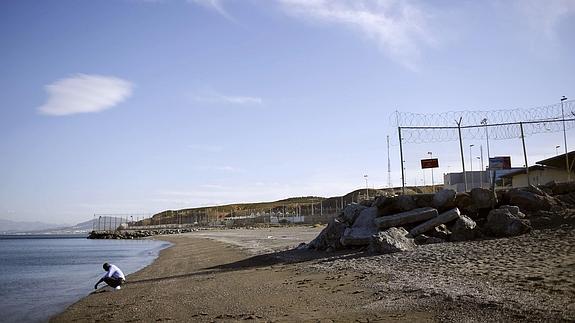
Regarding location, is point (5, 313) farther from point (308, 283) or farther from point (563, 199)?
point (563, 199)

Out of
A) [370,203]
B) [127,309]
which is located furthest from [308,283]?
[370,203]

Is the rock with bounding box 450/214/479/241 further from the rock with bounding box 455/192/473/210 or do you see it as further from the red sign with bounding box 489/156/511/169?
the red sign with bounding box 489/156/511/169

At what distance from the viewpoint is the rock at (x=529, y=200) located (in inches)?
821

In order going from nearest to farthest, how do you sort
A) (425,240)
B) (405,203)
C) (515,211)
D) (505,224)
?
(505,224), (425,240), (515,211), (405,203)

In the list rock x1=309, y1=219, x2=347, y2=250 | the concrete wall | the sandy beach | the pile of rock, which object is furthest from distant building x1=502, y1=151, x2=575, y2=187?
the sandy beach

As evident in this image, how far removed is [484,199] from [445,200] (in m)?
1.85

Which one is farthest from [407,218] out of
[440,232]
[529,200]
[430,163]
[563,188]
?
[430,163]

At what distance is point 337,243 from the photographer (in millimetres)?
21984

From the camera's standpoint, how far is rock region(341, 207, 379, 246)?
20634 mm

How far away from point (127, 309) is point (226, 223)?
347 ft

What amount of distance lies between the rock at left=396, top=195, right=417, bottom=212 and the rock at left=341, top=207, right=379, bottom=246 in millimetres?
1286

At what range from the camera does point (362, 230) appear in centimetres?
2167

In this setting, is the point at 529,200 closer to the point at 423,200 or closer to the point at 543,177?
the point at 423,200

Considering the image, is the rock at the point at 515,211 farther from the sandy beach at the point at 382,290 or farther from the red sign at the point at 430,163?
the red sign at the point at 430,163
